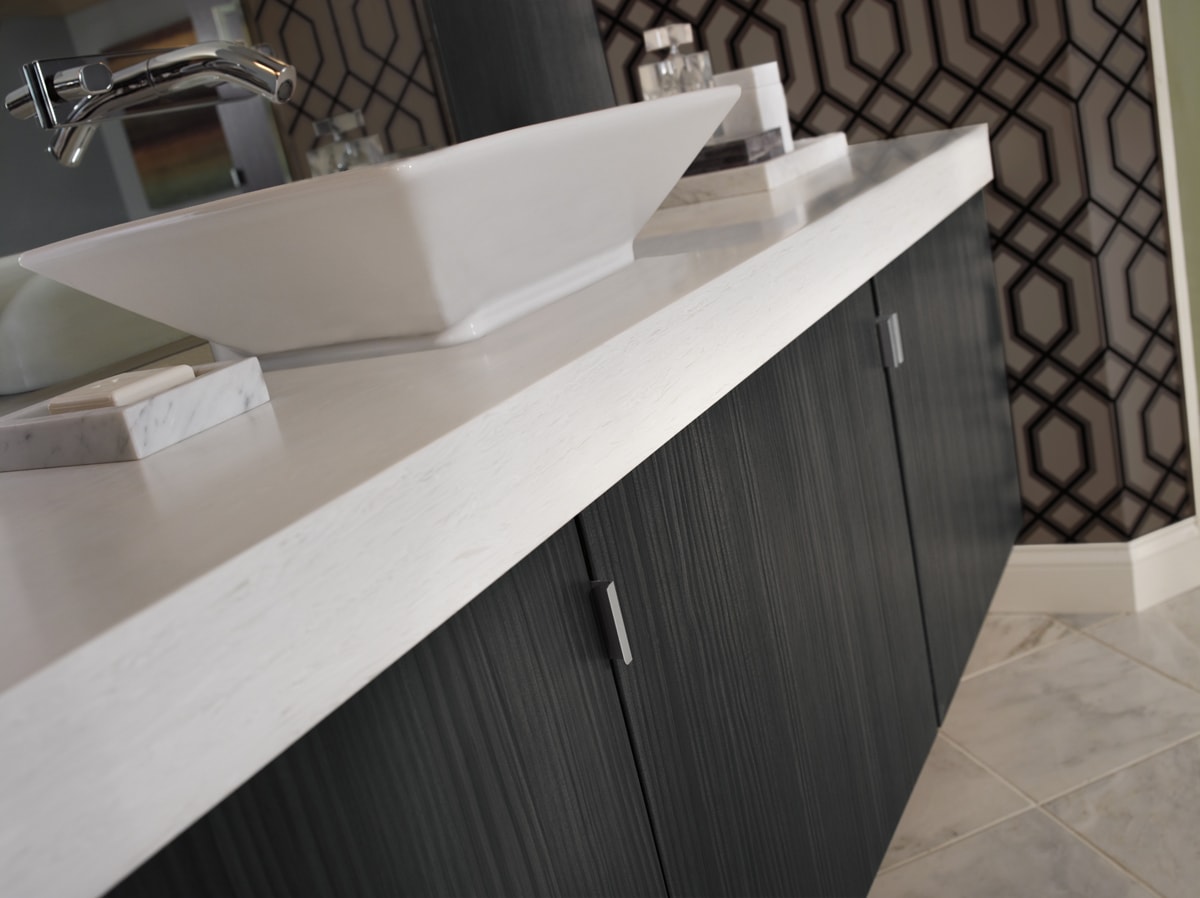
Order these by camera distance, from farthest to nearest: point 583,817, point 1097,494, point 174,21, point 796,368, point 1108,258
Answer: point 1097,494
point 1108,258
point 174,21
point 796,368
point 583,817

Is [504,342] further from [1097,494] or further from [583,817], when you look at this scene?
[1097,494]

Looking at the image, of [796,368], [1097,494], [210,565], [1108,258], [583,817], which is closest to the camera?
[210,565]

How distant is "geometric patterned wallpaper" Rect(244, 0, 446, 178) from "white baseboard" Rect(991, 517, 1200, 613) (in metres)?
1.37

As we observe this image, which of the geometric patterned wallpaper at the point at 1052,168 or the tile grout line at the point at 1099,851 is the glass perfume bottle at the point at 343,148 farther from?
the tile grout line at the point at 1099,851

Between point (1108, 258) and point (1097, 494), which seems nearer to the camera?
point (1108, 258)

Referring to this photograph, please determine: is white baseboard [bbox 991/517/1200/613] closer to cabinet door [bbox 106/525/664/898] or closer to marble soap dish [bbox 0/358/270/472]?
cabinet door [bbox 106/525/664/898]

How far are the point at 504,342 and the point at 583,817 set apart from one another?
0.97ft

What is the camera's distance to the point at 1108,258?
191 centimetres

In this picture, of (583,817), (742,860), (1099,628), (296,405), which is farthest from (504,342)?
(1099,628)

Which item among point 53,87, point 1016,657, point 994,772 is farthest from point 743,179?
point 1016,657

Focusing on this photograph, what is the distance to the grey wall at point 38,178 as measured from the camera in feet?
3.08

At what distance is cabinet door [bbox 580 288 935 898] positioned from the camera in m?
0.74

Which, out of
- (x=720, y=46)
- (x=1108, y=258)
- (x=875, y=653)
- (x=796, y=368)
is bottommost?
(x=875, y=653)

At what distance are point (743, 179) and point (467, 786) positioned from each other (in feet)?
3.13
